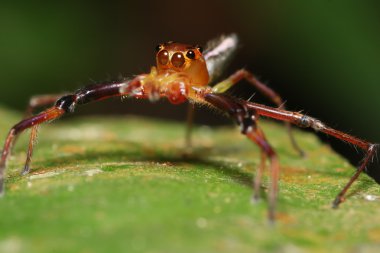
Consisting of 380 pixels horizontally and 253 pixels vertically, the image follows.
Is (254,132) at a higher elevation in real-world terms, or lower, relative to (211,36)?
lower

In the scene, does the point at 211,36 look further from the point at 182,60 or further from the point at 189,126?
the point at 182,60

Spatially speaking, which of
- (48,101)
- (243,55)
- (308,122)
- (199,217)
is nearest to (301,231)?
(199,217)

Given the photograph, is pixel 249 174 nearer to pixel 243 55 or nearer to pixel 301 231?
pixel 301 231

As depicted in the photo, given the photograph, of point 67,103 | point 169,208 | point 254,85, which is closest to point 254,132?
point 169,208

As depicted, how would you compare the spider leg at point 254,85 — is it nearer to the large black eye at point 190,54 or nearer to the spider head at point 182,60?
the spider head at point 182,60

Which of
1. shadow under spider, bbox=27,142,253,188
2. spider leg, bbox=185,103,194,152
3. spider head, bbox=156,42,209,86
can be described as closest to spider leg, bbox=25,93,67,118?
shadow under spider, bbox=27,142,253,188

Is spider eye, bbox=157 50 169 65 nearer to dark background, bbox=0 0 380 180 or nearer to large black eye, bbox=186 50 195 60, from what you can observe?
large black eye, bbox=186 50 195 60
